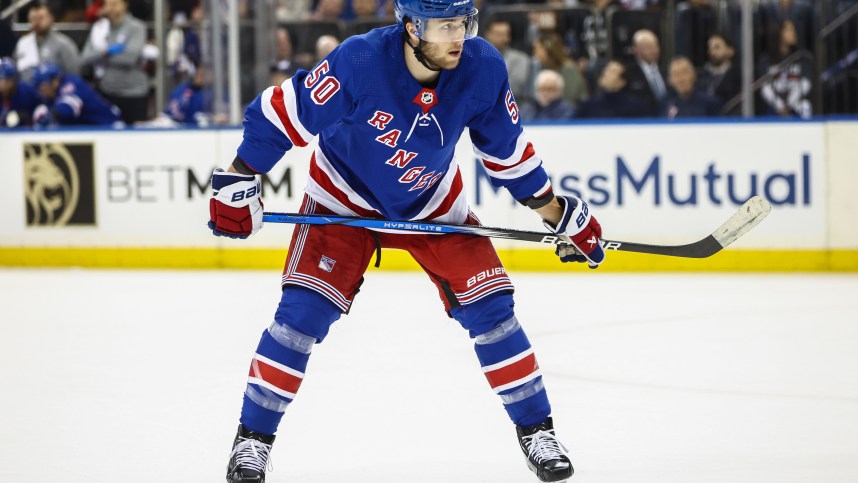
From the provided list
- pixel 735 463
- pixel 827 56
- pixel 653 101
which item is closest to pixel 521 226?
pixel 653 101

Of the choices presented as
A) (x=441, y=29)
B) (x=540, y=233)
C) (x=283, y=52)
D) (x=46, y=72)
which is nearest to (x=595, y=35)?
(x=283, y=52)

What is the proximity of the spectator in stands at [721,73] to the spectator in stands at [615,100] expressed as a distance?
1.27 ft

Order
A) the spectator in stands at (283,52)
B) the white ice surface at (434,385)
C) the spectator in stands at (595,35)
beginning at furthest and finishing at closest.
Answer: the spectator in stands at (283,52)
the spectator in stands at (595,35)
the white ice surface at (434,385)

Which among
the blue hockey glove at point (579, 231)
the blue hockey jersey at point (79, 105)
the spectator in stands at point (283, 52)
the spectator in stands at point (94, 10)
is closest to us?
the blue hockey glove at point (579, 231)

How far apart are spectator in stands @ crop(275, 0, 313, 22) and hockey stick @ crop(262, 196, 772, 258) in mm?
5626

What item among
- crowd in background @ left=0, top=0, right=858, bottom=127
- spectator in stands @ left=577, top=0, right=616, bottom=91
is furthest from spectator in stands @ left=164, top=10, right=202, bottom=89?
spectator in stands @ left=577, top=0, right=616, bottom=91

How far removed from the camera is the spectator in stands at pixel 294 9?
8.56 meters

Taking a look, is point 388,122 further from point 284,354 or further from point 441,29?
point 284,354

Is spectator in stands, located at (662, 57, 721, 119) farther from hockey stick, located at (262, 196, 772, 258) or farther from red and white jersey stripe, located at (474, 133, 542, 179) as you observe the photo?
red and white jersey stripe, located at (474, 133, 542, 179)

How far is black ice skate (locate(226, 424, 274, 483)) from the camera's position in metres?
2.79

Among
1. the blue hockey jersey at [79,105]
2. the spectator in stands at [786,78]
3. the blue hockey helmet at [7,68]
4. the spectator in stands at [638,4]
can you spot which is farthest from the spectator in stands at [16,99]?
the spectator in stands at [786,78]

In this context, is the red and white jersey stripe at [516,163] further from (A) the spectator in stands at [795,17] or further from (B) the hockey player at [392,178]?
(A) the spectator in stands at [795,17]

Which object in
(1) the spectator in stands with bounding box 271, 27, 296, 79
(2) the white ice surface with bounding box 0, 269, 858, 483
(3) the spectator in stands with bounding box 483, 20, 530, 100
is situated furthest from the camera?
(1) the spectator in stands with bounding box 271, 27, 296, 79

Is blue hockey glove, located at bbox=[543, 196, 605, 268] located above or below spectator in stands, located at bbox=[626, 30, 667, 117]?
below
